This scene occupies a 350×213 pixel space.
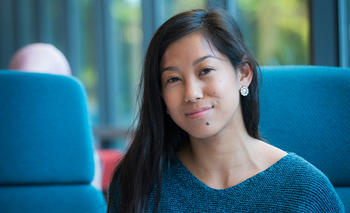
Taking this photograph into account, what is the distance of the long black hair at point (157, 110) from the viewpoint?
1178mm

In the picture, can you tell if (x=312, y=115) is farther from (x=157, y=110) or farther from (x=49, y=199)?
(x=49, y=199)

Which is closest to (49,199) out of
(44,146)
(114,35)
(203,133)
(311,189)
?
(44,146)

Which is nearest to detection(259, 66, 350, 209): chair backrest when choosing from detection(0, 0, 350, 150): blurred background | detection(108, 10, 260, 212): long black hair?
detection(108, 10, 260, 212): long black hair

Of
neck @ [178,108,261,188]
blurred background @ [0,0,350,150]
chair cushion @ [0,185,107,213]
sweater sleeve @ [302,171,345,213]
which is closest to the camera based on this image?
sweater sleeve @ [302,171,345,213]

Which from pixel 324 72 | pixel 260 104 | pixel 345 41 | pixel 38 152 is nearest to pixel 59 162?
pixel 38 152

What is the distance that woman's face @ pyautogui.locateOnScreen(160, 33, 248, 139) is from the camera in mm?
1139

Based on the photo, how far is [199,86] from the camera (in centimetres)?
114

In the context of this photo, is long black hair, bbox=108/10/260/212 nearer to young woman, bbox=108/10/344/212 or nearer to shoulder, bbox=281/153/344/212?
young woman, bbox=108/10/344/212

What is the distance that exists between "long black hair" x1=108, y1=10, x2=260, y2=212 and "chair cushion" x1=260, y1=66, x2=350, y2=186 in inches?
4.5

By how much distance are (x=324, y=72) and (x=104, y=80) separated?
12.1 ft

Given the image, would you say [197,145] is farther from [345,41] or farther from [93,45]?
[93,45]

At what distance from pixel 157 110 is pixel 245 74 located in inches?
10.5

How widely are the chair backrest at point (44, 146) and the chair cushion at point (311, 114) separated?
0.63 meters

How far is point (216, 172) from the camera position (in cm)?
123
